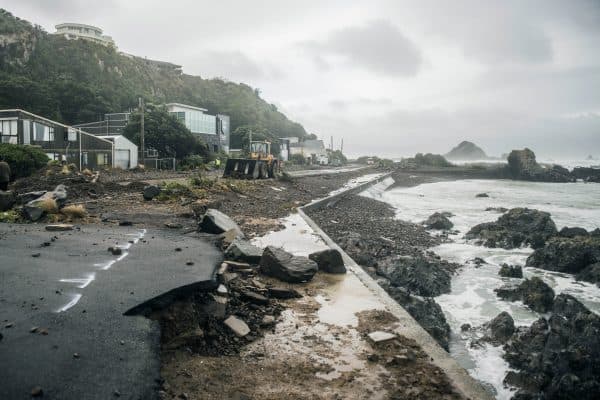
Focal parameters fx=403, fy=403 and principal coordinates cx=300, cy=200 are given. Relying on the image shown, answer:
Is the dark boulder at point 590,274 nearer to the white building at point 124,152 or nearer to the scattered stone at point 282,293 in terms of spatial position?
the scattered stone at point 282,293

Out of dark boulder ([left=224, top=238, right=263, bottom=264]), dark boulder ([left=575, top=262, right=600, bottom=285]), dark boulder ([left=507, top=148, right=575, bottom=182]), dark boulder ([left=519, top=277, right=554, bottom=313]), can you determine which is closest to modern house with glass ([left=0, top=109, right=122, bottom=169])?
dark boulder ([left=224, top=238, right=263, bottom=264])

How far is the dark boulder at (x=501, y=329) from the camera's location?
7504mm

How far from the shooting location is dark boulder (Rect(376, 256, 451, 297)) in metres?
9.61

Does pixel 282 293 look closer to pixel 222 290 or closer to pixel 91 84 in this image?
pixel 222 290

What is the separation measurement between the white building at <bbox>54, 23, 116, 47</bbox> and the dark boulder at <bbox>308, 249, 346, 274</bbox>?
9578 cm

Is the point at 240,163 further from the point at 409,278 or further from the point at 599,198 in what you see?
the point at 599,198

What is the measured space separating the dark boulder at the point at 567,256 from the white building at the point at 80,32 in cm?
9544

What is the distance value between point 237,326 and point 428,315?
443 cm

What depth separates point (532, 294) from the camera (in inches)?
375

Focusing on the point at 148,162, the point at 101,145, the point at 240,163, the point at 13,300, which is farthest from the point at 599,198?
the point at 13,300

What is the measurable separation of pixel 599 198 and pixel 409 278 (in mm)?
41053

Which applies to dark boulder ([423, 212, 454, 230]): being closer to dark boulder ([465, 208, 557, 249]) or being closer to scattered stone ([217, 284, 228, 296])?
dark boulder ([465, 208, 557, 249])

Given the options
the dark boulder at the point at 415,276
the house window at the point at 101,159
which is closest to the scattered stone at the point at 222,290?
the dark boulder at the point at 415,276

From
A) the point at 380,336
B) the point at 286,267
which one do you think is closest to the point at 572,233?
the point at 286,267
